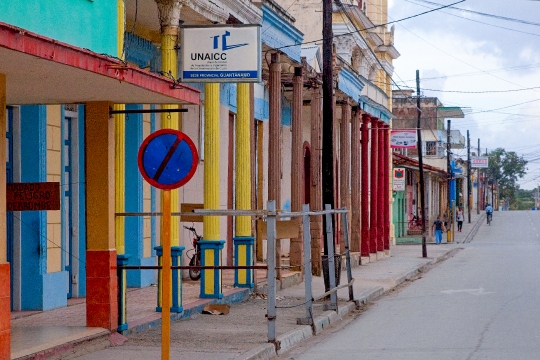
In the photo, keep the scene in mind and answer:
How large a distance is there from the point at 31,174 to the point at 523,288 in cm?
1132

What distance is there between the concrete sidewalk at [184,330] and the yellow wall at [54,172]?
741 mm

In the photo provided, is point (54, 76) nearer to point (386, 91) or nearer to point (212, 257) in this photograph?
point (212, 257)

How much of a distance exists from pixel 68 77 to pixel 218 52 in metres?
4.98

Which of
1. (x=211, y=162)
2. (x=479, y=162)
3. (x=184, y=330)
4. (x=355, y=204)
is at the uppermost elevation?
(x=479, y=162)

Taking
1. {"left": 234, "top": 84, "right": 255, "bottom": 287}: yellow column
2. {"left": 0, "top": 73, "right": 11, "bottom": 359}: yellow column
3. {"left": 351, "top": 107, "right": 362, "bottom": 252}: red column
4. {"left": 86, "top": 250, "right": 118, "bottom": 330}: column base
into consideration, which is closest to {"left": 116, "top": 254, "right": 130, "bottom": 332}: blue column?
{"left": 86, "top": 250, "right": 118, "bottom": 330}: column base

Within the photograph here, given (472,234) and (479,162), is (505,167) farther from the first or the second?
(472,234)

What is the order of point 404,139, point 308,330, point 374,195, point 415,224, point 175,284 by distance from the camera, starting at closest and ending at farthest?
1. point 175,284
2. point 308,330
3. point 374,195
4. point 404,139
5. point 415,224

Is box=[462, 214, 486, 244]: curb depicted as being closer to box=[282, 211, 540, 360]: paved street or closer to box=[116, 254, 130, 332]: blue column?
box=[282, 211, 540, 360]: paved street

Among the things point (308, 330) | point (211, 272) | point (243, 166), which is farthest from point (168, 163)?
point (243, 166)

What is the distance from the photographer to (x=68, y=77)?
9.44 m

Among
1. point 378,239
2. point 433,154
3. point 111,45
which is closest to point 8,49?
point 111,45

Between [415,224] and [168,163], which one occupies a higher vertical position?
[168,163]

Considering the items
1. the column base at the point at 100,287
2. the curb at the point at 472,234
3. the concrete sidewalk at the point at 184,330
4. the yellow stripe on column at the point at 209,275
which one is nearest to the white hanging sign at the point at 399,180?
the curb at the point at 472,234

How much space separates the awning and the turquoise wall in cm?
60
